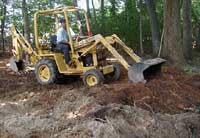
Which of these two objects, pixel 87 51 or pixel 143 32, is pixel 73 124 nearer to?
pixel 87 51

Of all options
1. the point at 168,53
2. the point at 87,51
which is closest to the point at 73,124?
the point at 87,51

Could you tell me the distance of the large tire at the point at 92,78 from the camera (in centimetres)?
899

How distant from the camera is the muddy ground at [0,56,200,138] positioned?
611 cm

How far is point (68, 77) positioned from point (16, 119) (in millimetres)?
3918

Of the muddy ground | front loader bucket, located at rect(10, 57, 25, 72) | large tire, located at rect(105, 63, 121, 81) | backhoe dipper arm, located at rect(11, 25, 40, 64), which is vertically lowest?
the muddy ground

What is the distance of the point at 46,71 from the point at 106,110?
3.74 metres

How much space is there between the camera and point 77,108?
7.24m

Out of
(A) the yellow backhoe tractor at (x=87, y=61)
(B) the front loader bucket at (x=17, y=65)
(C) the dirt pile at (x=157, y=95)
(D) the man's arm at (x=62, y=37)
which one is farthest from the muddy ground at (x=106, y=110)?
(B) the front loader bucket at (x=17, y=65)

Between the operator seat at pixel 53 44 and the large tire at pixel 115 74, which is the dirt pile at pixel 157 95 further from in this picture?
the operator seat at pixel 53 44

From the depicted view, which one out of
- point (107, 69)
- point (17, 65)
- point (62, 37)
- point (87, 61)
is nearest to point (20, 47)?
point (17, 65)

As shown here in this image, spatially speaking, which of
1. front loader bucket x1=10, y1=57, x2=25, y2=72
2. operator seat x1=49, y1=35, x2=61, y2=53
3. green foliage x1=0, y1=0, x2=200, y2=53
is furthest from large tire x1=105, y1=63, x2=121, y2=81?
green foliage x1=0, y1=0, x2=200, y2=53

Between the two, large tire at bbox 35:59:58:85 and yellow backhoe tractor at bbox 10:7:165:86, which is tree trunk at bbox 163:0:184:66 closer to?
yellow backhoe tractor at bbox 10:7:165:86

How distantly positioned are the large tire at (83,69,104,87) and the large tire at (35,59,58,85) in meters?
1.02

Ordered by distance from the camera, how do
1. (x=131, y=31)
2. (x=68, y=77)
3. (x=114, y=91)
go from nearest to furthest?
(x=114, y=91)
(x=68, y=77)
(x=131, y=31)
